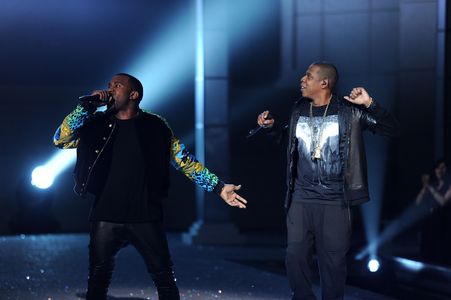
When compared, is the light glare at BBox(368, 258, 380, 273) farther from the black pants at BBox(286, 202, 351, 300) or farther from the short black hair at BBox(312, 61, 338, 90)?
the short black hair at BBox(312, 61, 338, 90)

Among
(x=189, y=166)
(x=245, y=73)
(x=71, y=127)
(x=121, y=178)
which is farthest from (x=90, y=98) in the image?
(x=245, y=73)

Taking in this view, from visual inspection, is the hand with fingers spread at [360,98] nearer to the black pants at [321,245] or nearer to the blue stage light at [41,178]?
the black pants at [321,245]

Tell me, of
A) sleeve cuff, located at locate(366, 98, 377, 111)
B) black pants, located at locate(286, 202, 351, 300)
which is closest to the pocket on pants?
black pants, located at locate(286, 202, 351, 300)

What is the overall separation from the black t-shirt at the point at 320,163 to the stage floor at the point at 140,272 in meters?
2.29

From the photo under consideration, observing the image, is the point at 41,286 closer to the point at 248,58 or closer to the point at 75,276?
the point at 75,276

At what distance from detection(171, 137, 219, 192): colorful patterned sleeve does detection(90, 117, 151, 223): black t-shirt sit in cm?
36

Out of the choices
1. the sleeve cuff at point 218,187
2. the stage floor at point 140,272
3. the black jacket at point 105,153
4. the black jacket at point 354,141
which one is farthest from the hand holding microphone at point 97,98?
the stage floor at point 140,272

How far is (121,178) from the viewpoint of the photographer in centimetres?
692

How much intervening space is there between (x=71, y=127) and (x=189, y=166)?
97cm

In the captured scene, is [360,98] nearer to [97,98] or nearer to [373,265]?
[97,98]

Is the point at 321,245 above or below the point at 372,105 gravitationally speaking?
below

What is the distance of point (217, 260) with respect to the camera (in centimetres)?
1334

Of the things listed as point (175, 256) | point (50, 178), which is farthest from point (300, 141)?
point (175, 256)

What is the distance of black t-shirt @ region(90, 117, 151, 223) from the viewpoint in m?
6.89
